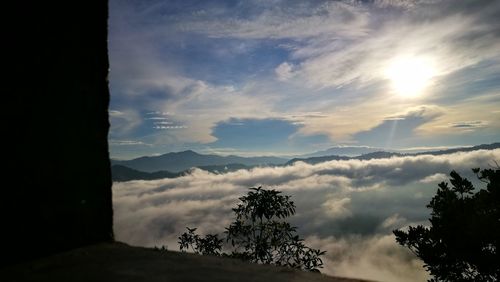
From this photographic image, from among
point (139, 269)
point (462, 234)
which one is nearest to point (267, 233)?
point (462, 234)

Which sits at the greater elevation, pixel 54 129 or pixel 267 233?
pixel 54 129

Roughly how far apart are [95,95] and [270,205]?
8453 millimetres

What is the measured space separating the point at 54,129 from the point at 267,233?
915cm

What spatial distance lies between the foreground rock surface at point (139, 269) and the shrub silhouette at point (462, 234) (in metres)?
8.19

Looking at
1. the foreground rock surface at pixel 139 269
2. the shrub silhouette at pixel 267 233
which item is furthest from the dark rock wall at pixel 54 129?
the shrub silhouette at pixel 267 233

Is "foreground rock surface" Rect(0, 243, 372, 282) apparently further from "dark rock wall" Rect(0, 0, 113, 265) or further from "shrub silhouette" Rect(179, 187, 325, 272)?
"shrub silhouette" Rect(179, 187, 325, 272)

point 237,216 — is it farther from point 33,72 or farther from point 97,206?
point 33,72

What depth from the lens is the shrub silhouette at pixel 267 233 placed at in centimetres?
1076

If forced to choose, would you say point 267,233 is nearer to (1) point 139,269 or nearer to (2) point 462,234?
(2) point 462,234

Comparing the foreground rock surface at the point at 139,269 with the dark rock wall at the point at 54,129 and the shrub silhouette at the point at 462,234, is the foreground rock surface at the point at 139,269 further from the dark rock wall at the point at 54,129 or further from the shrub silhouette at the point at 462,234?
the shrub silhouette at the point at 462,234

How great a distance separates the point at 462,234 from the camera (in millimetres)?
9141

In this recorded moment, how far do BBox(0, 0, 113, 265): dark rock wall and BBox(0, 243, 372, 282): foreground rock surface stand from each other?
10.4 inches

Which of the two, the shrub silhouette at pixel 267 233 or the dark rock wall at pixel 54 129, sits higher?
the dark rock wall at pixel 54 129

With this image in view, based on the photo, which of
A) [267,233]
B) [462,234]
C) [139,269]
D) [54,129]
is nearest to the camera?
[139,269]
